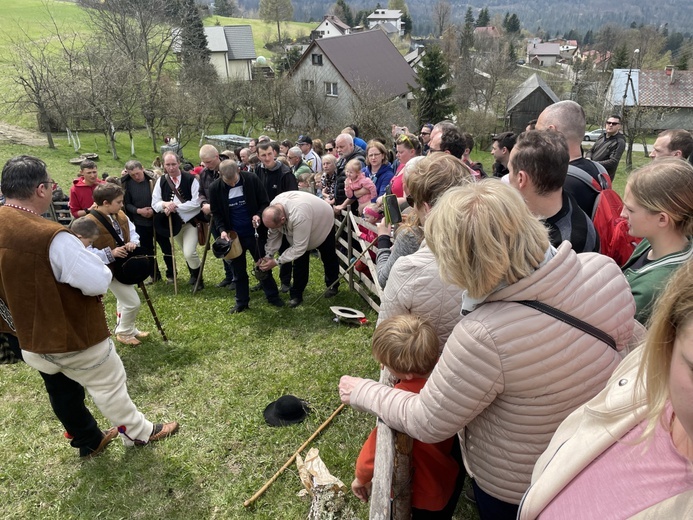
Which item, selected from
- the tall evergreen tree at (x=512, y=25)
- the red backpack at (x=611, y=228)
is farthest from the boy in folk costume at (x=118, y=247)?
the tall evergreen tree at (x=512, y=25)

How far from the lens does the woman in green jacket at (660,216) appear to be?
7.65ft

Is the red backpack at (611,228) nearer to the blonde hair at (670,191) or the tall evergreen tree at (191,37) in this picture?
the blonde hair at (670,191)

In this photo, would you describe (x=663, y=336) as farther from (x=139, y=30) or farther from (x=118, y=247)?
(x=139, y=30)

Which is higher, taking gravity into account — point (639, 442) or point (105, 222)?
point (639, 442)

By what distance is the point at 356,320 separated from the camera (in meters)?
5.99

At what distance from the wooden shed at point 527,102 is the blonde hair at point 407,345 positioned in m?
47.4

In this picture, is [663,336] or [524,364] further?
[524,364]

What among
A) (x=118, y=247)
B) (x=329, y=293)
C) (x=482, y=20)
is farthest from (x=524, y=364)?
(x=482, y=20)

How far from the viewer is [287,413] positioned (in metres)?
4.21

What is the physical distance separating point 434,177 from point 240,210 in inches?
168

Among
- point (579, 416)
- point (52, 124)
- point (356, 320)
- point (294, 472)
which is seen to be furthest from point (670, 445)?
point (52, 124)

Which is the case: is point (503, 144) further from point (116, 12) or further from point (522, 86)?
point (522, 86)

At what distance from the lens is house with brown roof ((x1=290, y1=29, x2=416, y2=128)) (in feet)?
135

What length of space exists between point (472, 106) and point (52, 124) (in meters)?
41.8
